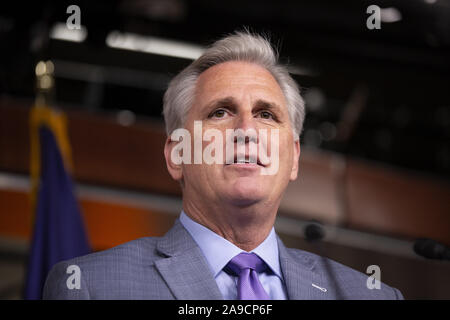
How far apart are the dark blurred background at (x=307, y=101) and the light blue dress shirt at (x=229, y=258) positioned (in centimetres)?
142

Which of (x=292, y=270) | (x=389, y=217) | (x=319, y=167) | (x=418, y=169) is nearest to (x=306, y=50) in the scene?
(x=319, y=167)

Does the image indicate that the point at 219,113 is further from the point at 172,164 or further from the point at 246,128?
the point at 172,164

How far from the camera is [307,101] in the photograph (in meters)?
3.25

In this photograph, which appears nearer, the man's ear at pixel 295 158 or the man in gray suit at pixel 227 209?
the man in gray suit at pixel 227 209

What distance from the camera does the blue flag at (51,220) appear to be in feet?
6.83

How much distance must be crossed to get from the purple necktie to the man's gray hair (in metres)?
0.28

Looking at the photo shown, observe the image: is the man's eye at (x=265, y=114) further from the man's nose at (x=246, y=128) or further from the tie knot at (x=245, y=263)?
the tie knot at (x=245, y=263)

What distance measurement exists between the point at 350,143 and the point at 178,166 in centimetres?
Result: 322

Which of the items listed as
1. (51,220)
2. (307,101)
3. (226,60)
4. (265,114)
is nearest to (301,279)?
(265,114)

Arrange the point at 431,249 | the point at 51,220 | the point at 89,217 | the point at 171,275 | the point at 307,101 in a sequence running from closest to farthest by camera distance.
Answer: the point at 171,275, the point at 431,249, the point at 51,220, the point at 89,217, the point at 307,101

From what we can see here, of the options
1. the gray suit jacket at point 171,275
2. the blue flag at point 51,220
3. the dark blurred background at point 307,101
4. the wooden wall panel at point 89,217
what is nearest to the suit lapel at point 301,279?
the gray suit jacket at point 171,275

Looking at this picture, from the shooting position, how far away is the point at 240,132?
1070 millimetres

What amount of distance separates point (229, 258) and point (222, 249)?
0.02 metres

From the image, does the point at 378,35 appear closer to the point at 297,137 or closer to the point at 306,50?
the point at 306,50
